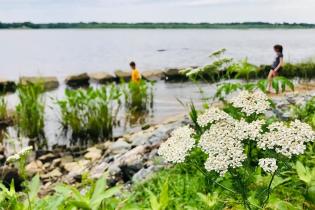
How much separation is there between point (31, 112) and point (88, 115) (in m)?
1.42

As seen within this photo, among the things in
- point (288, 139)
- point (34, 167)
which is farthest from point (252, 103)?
point (34, 167)

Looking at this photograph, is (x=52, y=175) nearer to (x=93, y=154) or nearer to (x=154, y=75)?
(x=93, y=154)

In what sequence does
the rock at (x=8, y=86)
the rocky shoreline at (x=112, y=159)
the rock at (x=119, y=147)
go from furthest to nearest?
1. the rock at (x=8, y=86)
2. the rock at (x=119, y=147)
3. the rocky shoreline at (x=112, y=159)

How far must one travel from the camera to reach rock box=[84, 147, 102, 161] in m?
12.2

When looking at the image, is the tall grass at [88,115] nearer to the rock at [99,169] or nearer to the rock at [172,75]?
the rock at [99,169]

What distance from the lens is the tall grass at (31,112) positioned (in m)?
13.3

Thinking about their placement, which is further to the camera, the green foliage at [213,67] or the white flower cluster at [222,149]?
the green foliage at [213,67]

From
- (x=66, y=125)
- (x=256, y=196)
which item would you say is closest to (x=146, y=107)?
(x=66, y=125)

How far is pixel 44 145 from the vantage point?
14.1m

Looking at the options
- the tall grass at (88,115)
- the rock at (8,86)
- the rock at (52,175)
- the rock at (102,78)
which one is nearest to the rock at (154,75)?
the rock at (102,78)

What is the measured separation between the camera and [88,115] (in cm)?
1352

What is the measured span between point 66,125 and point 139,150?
5450 mm

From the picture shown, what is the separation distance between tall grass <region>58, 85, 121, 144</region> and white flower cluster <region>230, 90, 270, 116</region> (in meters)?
10.4

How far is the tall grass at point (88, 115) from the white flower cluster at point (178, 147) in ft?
34.1
